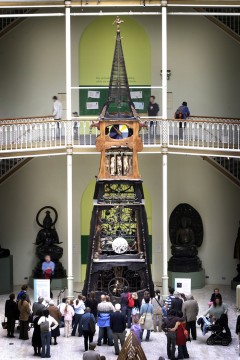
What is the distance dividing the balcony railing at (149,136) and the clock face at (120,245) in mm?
4080

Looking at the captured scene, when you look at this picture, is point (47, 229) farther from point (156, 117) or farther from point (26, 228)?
point (156, 117)

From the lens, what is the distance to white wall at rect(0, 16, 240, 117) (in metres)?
45.5

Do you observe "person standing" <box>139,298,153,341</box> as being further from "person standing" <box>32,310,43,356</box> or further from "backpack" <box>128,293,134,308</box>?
"person standing" <box>32,310,43,356</box>

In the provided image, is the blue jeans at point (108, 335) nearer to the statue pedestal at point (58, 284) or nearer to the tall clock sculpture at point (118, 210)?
the tall clock sculpture at point (118, 210)

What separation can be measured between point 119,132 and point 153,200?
6428mm

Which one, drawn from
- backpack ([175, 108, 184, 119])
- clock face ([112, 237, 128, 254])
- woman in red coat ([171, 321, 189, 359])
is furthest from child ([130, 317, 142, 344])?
backpack ([175, 108, 184, 119])

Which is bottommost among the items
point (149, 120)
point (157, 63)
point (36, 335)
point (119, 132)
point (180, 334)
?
point (36, 335)

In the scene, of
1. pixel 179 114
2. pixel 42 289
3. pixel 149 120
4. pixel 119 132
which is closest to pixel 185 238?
pixel 179 114

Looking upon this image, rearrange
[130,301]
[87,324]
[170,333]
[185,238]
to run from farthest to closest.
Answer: [185,238] < [130,301] < [87,324] < [170,333]

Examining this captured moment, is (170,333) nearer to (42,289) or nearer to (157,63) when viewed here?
(42,289)

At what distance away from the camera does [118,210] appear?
39.1 metres

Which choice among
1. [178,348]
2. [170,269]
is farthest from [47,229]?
[178,348]

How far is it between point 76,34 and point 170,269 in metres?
8.53

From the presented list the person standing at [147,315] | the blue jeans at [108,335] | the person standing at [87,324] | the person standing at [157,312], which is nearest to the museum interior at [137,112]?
the person standing at [157,312]
